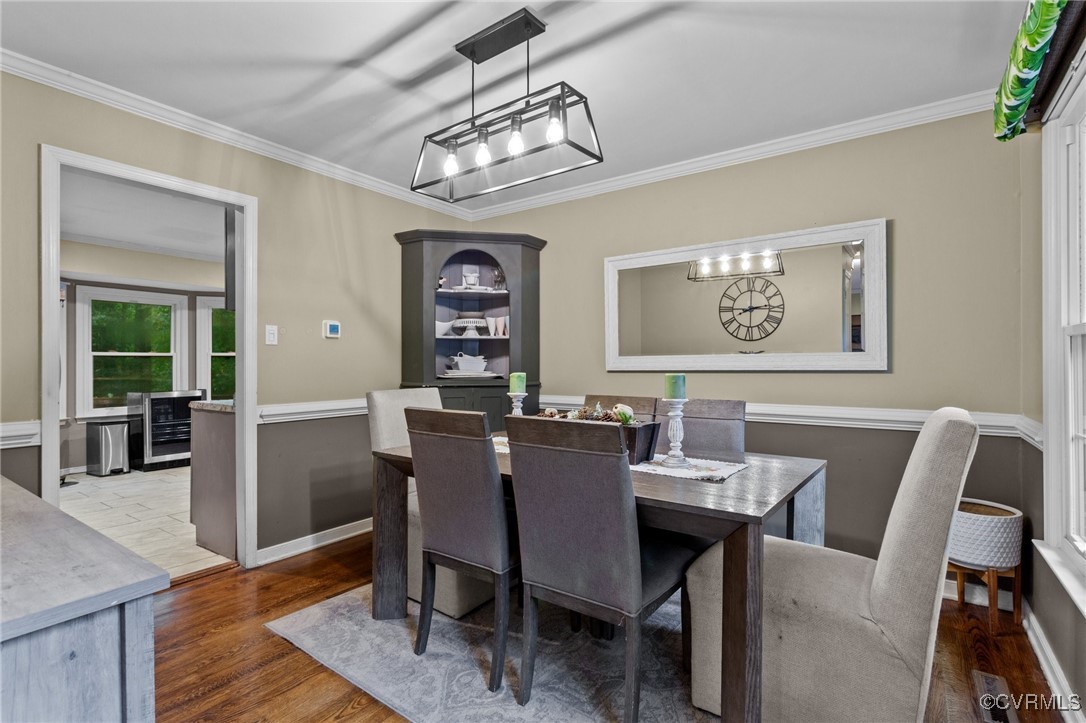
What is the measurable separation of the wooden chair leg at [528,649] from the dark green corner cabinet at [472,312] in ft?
6.82

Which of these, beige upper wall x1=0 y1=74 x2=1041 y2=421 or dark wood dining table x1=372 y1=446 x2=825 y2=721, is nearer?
dark wood dining table x1=372 y1=446 x2=825 y2=721

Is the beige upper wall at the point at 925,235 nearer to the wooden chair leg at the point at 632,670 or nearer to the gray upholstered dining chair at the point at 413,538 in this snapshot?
the gray upholstered dining chair at the point at 413,538

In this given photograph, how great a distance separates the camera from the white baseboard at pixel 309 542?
3121mm

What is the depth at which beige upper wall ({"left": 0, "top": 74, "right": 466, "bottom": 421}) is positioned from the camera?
2.28 m

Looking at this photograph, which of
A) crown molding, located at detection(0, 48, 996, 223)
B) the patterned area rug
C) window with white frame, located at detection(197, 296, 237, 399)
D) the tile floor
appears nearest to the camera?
the patterned area rug

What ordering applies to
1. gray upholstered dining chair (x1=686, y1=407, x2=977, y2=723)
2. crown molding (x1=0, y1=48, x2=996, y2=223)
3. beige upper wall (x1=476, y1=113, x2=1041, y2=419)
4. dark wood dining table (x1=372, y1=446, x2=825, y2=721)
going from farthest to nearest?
beige upper wall (x1=476, y1=113, x2=1041, y2=419)
crown molding (x1=0, y1=48, x2=996, y2=223)
dark wood dining table (x1=372, y1=446, x2=825, y2=721)
gray upholstered dining chair (x1=686, y1=407, x2=977, y2=723)

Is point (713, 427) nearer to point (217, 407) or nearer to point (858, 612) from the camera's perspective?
point (858, 612)

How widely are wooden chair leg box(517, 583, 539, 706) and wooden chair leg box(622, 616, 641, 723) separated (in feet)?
1.15

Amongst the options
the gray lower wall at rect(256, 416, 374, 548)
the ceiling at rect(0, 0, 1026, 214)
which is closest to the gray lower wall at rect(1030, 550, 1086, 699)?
the ceiling at rect(0, 0, 1026, 214)

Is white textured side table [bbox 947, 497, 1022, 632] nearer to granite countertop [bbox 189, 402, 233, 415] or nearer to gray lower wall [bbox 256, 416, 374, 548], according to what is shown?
gray lower wall [bbox 256, 416, 374, 548]

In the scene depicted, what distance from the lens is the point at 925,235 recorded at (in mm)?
2721

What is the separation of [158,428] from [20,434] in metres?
4.26

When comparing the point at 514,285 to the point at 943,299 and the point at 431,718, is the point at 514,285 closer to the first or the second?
the point at 943,299

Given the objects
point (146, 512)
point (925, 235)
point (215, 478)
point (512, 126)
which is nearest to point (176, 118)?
point (512, 126)
